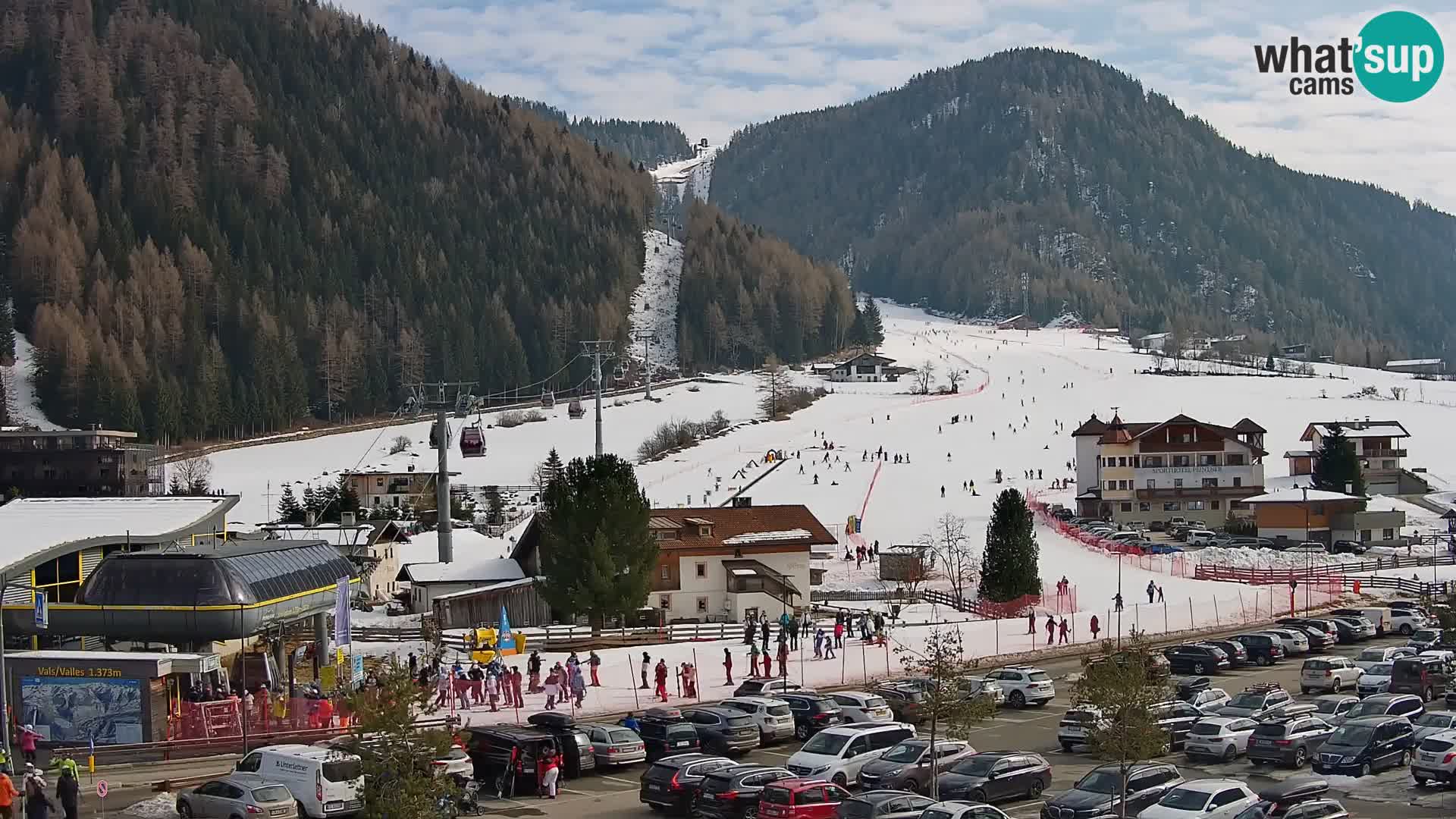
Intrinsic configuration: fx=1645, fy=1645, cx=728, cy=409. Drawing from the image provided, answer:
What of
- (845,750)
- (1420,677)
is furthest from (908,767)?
(1420,677)

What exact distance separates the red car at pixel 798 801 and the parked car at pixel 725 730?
5.48m

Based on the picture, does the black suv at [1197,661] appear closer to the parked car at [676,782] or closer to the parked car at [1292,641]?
the parked car at [1292,641]

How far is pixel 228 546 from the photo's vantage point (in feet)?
112

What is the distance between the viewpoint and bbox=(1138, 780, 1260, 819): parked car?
2117cm

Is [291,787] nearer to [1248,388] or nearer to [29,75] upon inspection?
[1248,388]

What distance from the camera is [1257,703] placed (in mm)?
29609

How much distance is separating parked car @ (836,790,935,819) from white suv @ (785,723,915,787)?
2.61 m

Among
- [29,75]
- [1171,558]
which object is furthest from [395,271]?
[1171,558]

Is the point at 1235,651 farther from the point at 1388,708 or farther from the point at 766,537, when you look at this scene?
the point at 766,537

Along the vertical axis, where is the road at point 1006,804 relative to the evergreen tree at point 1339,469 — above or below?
below

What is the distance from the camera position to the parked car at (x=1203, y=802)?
834 inches

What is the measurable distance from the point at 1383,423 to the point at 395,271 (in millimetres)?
114297

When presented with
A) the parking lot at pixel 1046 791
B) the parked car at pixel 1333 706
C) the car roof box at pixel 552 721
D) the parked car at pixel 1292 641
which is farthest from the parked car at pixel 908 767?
the parked car at pixel 1292 641

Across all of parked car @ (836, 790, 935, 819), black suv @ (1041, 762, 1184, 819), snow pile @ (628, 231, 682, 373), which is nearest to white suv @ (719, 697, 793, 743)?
black suv @ (1041, 762, 1184, 819)
